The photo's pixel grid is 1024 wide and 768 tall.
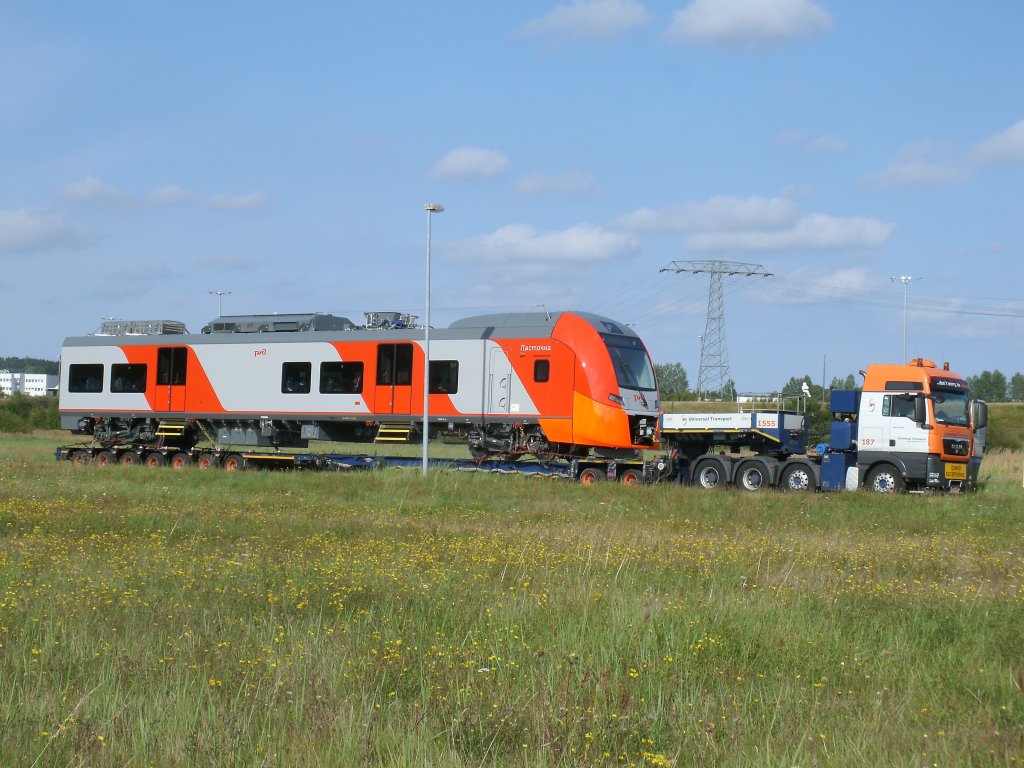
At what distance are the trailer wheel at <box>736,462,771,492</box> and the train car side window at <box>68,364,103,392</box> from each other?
19.2 metres

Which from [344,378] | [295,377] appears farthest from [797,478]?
[295,377]

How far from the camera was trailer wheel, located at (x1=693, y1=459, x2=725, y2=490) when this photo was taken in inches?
1023

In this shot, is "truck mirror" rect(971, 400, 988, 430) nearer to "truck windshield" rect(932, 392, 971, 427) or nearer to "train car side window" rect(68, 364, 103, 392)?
"truck windshield" rect(932, 392, 971, 427)

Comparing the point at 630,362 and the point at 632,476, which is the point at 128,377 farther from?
the point at 632,476

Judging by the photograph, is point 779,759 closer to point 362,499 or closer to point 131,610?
point 131,610

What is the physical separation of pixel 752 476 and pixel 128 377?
18.4 metres

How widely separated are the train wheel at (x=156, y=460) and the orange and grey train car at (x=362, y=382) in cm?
54

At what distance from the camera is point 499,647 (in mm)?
7203

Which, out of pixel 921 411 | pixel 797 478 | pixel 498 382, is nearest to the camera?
pixel 921 411

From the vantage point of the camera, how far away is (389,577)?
10.0 m

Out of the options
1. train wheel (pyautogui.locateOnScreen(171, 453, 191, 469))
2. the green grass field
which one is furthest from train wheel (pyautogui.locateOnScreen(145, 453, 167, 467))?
the green grass field

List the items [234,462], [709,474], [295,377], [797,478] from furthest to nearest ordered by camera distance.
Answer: [234,462] → [295,377] → [709,474] → [797,478]

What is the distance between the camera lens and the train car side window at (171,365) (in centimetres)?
3108

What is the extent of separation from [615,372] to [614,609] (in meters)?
17.1
